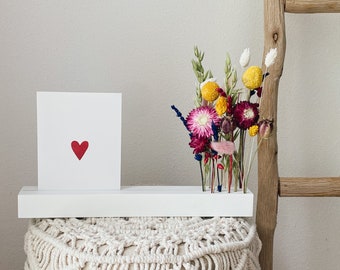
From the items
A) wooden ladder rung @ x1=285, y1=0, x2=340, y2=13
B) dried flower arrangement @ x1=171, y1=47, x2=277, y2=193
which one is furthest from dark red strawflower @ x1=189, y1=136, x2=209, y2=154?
wooden ladder rung @ x1=285, y1=0, x2=340, y2=13

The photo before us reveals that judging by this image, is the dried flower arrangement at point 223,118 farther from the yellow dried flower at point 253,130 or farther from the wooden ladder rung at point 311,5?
the wooden ladder rung at point 311,5

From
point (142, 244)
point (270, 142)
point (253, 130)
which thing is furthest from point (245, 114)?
point (142, 244)

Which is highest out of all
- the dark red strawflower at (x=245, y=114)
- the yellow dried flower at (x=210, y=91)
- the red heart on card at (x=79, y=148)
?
the yellow dried flower at (x=210, y=91)

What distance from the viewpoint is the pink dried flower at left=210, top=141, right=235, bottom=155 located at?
94 centimetres

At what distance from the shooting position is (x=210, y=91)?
94 cm

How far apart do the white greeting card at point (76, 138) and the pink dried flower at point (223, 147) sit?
0.17 m

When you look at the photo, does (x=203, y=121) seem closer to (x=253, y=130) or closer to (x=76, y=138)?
(x=253, y=130)

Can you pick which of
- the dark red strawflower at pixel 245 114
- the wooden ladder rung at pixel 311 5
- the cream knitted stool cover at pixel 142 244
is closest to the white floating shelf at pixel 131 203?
the cream knitted stool cover at pixel 142 244

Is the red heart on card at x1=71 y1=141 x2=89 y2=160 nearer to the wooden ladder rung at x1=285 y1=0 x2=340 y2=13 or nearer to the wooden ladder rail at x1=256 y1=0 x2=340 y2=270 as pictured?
the wooden ladder rail at x1=256 y1=0 x2=340 y2=270

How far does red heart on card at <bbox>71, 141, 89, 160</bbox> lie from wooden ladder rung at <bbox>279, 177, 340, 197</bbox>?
1.34 ft

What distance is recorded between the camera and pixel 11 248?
1202 mm

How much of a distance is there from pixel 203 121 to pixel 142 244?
0.83 ft

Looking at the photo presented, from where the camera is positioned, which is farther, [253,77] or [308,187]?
[308,187]

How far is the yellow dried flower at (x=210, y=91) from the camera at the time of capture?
937 millimetres
